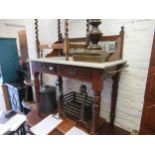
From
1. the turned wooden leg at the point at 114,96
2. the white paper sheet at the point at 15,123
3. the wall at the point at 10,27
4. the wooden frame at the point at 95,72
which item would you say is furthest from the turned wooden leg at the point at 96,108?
the wall at the point at 10,27

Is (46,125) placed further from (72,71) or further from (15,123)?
(72,71)

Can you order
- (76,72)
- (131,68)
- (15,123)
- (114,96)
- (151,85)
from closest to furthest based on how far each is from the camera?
(151,85) < (76,72) < (131,68) < (114,96) < (15,123)

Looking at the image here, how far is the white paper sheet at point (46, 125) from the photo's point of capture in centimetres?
124

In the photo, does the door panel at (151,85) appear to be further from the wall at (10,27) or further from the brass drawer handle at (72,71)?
the wall at (10,27)

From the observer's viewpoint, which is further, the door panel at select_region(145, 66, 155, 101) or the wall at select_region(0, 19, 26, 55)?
the wall at select_region(0, 19, 26, 55)

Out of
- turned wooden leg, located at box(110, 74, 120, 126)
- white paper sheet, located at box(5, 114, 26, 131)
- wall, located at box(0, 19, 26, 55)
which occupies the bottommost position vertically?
white paper sheet, located at box(5, 114, 26, 131)

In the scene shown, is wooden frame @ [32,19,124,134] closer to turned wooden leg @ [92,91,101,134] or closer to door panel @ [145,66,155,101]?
turned wooden leg @ [92,91,101,134]

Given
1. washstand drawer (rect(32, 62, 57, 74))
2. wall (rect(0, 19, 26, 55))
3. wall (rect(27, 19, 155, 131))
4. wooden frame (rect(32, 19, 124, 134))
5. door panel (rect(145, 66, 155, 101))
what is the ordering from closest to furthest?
door panel (rect(145, 66, 155, 101))
wooden frame (rect(32, 19, 124, 134))
wall (rect(27, 19, 155, 131))
washstand drawer (rect(32, 62, 57, 74))
wall (rect(0, 19, 26, 55))

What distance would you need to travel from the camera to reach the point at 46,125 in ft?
4.32

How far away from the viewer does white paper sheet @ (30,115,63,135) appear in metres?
1.24

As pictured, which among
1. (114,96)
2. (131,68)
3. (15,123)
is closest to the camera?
(131,68)

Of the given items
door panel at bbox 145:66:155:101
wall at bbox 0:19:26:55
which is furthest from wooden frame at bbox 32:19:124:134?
wall at bbox 0:19:26:55

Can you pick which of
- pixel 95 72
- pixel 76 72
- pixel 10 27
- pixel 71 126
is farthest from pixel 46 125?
pixel 10 27

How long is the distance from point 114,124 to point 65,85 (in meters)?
0.74
